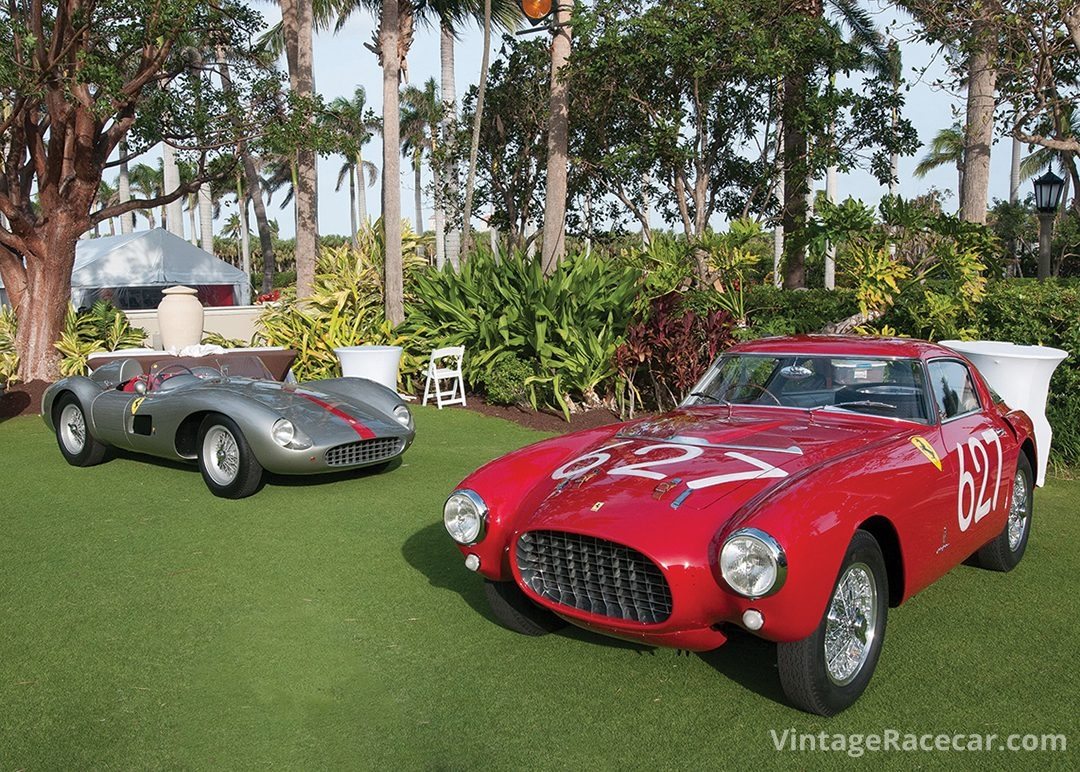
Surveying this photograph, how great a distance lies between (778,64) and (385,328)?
6731 millimetres

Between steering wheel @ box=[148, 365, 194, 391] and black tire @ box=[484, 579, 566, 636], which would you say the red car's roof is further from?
steering wheel @ box=[148, 365, 194, 391]

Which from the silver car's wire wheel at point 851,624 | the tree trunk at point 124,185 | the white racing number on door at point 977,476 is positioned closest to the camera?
the silver car's wire wheel at point 851,624

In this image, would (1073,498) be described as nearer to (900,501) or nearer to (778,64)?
(900,501)

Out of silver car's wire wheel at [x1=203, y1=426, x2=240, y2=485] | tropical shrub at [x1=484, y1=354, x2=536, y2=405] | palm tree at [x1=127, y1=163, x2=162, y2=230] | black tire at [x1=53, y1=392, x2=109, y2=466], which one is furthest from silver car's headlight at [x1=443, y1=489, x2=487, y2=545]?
palm tree at [x1=127, y1=163, x2=162, y2=230]

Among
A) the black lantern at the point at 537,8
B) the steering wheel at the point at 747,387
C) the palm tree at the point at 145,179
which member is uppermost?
the palm tree at the point at 145,179

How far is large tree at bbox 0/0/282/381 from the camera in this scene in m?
11.1

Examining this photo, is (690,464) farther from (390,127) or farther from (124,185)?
(124,185)

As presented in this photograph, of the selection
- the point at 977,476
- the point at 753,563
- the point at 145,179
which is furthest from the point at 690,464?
the point at 145,179

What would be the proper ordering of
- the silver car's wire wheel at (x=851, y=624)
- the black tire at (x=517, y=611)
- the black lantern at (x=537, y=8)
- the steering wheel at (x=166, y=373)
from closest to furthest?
the silver car's wire wheel at (x=851, y=624) < the black tire at (x=517, y=611) < the steering wheel at (x=166, y=373) < the black lantern at (x=537, y=8)

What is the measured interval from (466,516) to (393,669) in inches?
28.4

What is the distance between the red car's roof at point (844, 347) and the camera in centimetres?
449

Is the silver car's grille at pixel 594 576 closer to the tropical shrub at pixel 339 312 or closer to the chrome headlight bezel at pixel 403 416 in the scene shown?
the chrome headlight bezel at pixel 403 416

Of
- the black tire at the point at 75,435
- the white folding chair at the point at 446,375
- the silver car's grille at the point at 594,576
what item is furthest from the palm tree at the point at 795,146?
the silver car's grille at the point at 594,576

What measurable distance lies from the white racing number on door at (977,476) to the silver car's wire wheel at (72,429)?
23.8 ft
